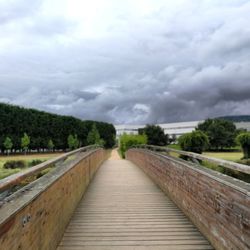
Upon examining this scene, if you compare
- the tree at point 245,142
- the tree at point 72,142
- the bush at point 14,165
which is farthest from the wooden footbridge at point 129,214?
the tree at point 72,142

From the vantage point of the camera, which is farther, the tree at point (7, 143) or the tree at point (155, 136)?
the tree at point (155, 136)

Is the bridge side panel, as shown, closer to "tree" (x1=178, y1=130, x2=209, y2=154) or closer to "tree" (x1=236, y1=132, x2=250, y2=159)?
"tree" (x1=236, y1=132, x2=250, y2=159)

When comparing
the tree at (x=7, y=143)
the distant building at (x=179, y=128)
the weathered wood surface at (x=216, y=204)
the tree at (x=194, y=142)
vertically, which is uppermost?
the distant building at (x=179, y=128)

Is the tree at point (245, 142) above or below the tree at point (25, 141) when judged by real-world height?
below

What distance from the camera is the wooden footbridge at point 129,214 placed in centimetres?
299

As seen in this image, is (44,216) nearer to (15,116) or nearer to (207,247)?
(207,247)

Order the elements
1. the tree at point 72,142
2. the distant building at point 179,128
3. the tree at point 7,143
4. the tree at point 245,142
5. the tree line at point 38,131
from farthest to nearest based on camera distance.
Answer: the distant building at point 179,128, the tree at point 72,142, the tree line at point 38,131, the tree at point 7,143, the tree at point 245,142

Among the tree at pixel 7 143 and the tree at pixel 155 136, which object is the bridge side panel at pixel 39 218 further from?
the tree at pixel 155 136

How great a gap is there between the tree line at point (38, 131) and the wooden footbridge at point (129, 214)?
143 ft

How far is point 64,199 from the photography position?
200 inches

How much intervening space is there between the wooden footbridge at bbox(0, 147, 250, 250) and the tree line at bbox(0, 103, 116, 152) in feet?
143

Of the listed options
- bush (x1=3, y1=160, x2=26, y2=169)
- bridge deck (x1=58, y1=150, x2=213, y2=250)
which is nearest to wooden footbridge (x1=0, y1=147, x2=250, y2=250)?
bridge deck (x1=58, y1=150, x2=213, y2=250)

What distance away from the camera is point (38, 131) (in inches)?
2165

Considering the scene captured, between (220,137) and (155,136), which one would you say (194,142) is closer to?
(155,136)
